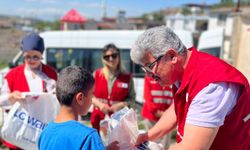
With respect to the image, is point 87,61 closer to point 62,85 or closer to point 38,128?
point 38,128

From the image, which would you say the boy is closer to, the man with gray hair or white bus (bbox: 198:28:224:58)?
the man with gray hair

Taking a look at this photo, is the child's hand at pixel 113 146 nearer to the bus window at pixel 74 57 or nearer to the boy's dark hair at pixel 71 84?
the boy's dark hair at pixel 71 84

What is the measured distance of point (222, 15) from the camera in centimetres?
4141

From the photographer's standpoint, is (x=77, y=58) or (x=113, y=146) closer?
(x=113, y=146)

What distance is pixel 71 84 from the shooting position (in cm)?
190

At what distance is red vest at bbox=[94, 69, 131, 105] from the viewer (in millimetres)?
4238

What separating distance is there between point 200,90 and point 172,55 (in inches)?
10.2

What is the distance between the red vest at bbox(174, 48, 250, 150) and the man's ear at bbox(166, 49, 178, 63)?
0.08 m

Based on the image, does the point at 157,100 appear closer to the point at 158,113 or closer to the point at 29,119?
the point at 158,113

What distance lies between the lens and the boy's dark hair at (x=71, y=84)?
190cm

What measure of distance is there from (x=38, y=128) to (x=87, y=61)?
5.65 meters

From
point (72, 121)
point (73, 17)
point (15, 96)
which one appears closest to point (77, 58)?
point (15, 96)

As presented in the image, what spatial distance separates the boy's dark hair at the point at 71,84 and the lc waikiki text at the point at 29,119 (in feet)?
4.22

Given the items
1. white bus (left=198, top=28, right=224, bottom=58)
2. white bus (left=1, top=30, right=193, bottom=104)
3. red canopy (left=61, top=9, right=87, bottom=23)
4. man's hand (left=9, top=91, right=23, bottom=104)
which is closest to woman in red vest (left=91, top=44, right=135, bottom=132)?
man's hand (left=9, top=91, right=23, bottom=104)
